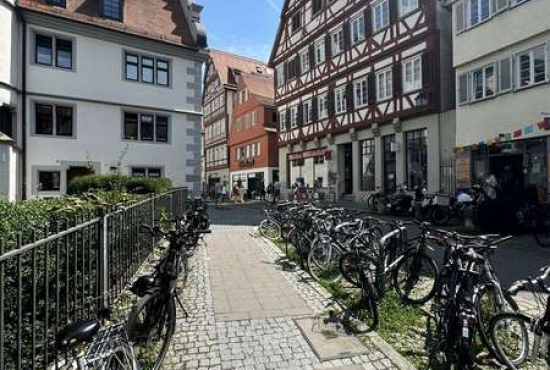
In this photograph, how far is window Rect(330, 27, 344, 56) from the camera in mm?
21831

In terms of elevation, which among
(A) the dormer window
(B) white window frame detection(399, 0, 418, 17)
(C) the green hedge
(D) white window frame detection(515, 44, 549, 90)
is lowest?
(C) the green hedge

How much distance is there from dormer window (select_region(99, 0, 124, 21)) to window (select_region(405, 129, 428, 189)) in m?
14.5

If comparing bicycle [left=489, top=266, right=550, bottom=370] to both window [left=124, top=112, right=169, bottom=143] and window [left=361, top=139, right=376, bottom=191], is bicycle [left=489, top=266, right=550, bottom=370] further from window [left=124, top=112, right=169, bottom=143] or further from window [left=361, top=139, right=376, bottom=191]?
window [left=361, top=139, right=376, bottom=191]

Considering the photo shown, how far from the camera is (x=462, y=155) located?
14.8m

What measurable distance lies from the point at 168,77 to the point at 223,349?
1508 centimetres

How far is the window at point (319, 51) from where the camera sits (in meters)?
23.5

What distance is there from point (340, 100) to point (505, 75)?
411 inches

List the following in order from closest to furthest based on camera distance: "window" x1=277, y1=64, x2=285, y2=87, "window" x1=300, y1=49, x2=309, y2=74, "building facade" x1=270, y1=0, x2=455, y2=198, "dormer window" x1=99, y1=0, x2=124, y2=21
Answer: "dormer window" x1=99, y1=0, x2=124, y2=21 → "building facade" x1=270, y1=0, x2=455, y2=198 → "window" x1=300, y1=49, x2=309, y2=74 → "window" x1=277, y1=64, x2=285, y2=87

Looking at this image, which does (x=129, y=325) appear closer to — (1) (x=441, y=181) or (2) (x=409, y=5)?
(1) (x=441, y=181)

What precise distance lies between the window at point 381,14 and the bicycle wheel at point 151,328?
18992 millimetres

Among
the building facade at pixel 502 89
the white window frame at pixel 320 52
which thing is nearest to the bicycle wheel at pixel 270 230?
the building facade at pixel 502 89

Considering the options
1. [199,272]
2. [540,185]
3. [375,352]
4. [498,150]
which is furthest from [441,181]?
[375,352]

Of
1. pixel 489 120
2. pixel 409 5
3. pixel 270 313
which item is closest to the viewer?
pixel 270 313

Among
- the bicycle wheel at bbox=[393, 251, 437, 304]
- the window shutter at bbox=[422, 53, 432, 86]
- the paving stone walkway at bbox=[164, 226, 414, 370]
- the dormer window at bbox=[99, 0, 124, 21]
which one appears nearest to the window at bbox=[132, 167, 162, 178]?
the dormer window at bbox=[99, 0, 124, 21]
